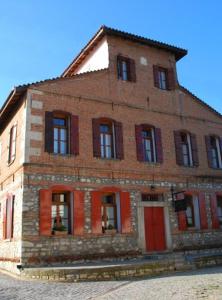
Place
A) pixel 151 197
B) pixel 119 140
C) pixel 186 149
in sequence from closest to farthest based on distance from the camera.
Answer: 1. pixel 119 140
2. pixel 151 197
3. pixel 186 149

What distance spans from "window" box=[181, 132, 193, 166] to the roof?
4645 millimetres

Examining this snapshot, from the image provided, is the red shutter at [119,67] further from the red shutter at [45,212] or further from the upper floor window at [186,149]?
the red shutter at [45,212]

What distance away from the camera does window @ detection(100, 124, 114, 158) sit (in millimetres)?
15391

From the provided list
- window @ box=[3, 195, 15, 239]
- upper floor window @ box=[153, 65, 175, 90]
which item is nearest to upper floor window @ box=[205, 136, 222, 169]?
upper floor window @ box=[153, 65, 175, 90]

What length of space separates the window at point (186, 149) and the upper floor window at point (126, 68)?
3.99 m

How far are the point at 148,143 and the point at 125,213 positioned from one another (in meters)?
3.82

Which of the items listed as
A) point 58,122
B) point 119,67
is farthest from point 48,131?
point 119,67

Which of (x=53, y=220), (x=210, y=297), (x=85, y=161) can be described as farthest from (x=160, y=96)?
(x=210, y=297)

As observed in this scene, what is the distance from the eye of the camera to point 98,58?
58.5 ft

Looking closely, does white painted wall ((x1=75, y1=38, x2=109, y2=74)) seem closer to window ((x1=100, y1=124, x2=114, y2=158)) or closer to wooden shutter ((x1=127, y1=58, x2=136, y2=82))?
wooden shutter ((x1=127, y1=58, x2=136, y2=82))

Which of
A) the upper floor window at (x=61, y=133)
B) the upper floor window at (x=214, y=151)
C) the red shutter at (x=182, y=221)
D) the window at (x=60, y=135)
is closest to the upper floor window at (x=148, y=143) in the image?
the red shutter at (x=182, y=221)

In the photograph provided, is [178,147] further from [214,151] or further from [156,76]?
→ [156,76]

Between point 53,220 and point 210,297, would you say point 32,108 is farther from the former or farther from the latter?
point 210,297

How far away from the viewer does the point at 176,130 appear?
693 inches
